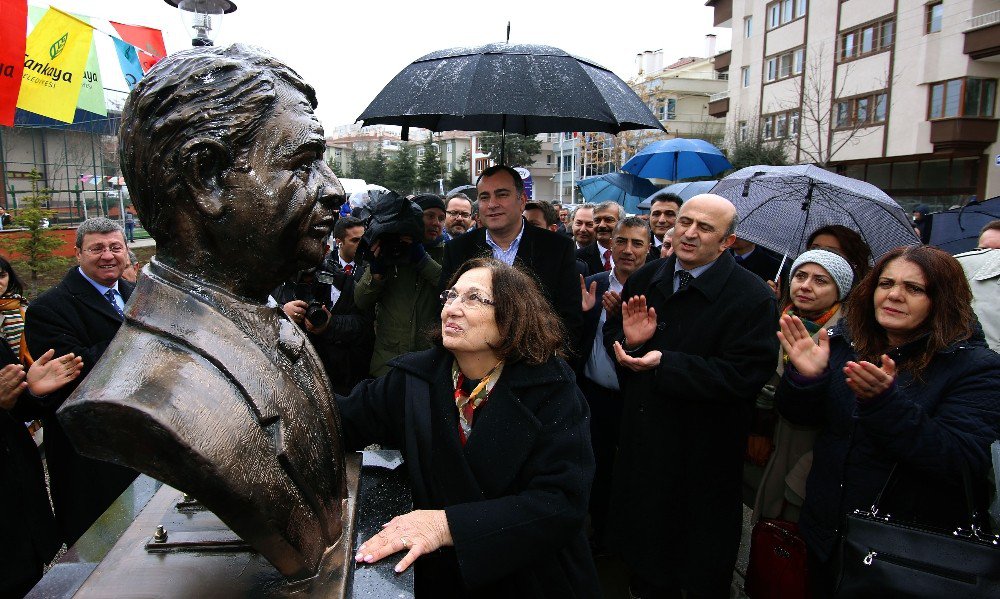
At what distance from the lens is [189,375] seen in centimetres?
133

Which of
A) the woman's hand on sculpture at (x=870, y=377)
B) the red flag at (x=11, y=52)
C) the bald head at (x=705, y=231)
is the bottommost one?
the woman's hand on sculpture at (x=870, y=377)

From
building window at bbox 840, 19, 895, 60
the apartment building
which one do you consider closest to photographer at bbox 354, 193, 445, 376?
the apartment building

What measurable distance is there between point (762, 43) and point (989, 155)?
1219cm

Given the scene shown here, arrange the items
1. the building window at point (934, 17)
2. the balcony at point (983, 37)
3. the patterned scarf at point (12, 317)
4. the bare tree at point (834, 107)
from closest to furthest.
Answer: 1. the patterned scarf at point (12, 317)
2. the balcony at point (983, 37)
3. the building window at point (934, 17)
4. the bare tree at point (834, 107)

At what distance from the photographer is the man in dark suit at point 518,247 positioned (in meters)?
3.49

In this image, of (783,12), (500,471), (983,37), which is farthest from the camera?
(783,12)

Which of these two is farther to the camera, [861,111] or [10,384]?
[861,111]

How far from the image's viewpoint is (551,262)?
11.6ft

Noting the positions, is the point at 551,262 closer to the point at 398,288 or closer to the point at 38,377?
the point at 398,288

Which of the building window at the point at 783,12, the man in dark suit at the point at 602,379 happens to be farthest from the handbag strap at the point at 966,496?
the building window at the point at 783,12

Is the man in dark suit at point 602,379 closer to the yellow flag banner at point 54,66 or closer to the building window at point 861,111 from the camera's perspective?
the yellow flag banner at point 54,66

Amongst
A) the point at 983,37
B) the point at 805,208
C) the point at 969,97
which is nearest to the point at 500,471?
the point at 805,208

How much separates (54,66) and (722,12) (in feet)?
112

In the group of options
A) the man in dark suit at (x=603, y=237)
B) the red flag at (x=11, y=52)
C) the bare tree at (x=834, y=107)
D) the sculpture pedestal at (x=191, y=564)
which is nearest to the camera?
the sculpture pedestal at (x=191, y=564)
